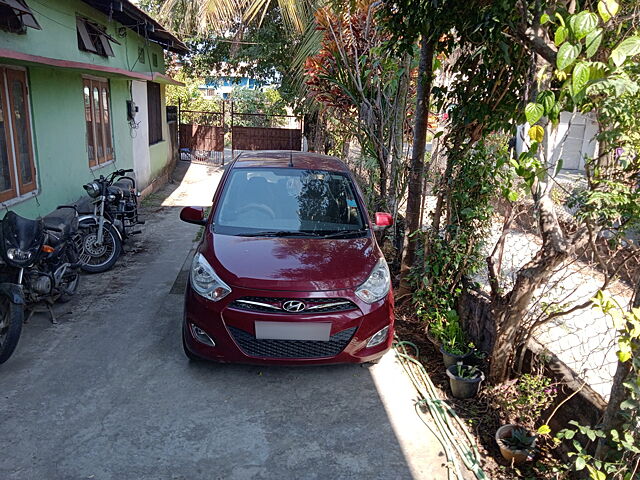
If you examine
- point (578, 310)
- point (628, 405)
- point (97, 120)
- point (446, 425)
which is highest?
point (97, 120)

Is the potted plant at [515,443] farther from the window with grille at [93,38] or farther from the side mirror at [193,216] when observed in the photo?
the window with grille at [93,38]

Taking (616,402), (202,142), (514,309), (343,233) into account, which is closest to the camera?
(616,402)

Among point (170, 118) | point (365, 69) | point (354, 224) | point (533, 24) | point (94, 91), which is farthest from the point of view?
point (170, 118)

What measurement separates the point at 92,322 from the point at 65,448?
2.02 m

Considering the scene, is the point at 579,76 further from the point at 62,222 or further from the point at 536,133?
the point at 62,222

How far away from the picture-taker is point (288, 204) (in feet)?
15.9

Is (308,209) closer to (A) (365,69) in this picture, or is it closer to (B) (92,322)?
(B) (92,322)

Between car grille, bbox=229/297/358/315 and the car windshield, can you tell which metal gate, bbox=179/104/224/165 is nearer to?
the car windshield

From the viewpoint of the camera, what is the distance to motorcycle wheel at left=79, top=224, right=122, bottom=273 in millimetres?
6426

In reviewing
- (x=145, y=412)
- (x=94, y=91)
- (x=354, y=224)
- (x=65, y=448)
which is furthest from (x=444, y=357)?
(x=94, y=91)

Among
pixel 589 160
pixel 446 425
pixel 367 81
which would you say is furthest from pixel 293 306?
pixel 367 81

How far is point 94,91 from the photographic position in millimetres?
8938

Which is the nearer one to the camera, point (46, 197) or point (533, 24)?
point (533, 24)

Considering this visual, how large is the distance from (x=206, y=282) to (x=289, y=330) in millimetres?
766
